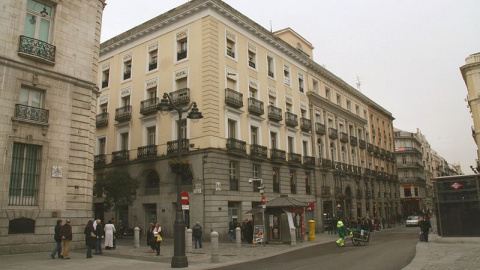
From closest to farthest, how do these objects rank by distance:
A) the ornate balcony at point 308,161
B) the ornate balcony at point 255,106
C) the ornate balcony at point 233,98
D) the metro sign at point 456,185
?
the metro sign at point 456,185
the ornate balcony at point 233,98
the ornate balcony at point 255,106
the ornate balcony at point 308,161

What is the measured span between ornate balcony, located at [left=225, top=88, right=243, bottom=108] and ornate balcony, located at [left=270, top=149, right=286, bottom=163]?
515 cm

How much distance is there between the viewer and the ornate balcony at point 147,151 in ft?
96.2

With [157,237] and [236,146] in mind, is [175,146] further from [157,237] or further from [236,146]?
[157,237]

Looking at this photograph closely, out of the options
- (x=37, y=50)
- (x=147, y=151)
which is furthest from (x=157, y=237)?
(x=147, y=151)

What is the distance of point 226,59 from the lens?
2948 cm

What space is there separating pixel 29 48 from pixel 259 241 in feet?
52.6

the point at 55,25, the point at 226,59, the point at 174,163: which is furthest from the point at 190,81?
the point at 174,163

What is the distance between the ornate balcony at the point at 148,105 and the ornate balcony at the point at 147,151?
2.77 meters

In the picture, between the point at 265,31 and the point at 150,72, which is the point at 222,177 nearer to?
the point at 150,72

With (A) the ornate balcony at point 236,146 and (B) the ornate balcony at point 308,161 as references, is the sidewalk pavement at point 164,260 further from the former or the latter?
(B) the ornate balcony at point 308,161

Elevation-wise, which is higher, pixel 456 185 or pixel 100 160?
pixel 100 160

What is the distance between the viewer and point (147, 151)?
97.7 ft

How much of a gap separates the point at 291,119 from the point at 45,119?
73.1 feet

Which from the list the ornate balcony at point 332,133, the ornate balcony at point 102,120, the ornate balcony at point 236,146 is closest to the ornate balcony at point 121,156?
the ornate balcony at point 102,120
